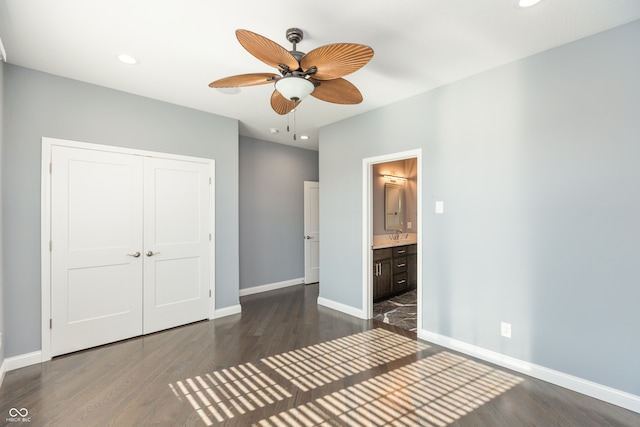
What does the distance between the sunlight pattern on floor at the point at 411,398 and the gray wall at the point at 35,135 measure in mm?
2492

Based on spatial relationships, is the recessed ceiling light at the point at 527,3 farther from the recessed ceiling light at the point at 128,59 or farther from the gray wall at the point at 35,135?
the gray wall at the point at 35,135

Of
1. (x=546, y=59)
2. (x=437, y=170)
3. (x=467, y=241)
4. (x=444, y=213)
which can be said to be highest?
(x=546, y=59)

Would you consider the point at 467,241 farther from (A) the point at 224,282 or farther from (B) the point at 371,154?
(A) the point at 224,282

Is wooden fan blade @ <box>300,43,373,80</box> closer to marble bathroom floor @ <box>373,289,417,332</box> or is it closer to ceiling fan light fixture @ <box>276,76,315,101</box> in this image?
ceiling fan light fixture @ <box>276,76,315,101</box>

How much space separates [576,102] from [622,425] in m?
2.28

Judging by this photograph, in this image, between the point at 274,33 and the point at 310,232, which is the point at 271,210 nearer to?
the point at 310,232

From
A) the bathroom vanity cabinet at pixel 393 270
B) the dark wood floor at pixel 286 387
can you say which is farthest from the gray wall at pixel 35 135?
the bathroom vanity cabinet at pixel 393 270

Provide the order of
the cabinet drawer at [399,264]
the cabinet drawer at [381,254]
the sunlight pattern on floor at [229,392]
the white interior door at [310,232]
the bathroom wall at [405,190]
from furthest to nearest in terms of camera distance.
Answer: the white interior door at [310,232], the bathroom wall at [405,190], the cabinet drawer at [399,264], the cabinet drawer at [381,254], the sunlight pattern on floor at [229,392]

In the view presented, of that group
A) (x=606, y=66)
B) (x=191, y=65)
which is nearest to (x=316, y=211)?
(x=191, y=65)

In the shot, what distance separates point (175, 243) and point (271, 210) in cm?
211

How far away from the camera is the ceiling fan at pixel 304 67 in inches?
65.6

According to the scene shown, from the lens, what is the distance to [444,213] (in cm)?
311

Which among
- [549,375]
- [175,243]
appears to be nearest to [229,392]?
[175,243]

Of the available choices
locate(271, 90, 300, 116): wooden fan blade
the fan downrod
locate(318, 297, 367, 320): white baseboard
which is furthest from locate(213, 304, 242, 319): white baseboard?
the fan downrod
